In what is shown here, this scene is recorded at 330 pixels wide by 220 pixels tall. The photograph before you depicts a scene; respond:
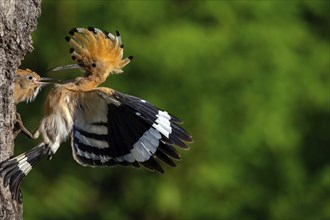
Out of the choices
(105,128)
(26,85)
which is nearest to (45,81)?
(26,85)

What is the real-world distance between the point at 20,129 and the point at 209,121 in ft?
10.2

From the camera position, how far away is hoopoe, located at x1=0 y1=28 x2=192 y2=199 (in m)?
3.51

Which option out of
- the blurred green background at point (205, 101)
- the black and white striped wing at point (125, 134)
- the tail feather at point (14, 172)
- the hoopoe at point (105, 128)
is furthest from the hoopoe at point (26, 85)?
the blurred green background at point (205, 101)

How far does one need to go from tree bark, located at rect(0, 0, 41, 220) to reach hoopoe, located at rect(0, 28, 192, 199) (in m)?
0.22

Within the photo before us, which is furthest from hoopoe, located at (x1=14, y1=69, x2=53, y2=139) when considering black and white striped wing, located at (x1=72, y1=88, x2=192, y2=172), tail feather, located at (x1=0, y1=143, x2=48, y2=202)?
tail feather, located at (x1=0, y1=143, x2=48, y2=202)

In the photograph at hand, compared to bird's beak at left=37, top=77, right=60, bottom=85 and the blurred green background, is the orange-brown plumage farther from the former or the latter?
the blurred green background

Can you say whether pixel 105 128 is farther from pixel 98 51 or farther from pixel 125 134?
pixel 98 51

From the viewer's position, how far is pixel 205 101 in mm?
6562

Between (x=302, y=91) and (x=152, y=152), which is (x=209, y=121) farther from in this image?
(x=152, y=152)

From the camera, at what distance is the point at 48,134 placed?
11.9 ft

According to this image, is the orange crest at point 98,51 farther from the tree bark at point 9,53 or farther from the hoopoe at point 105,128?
the tree bark at point 9,53

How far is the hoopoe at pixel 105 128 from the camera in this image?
3.51 m

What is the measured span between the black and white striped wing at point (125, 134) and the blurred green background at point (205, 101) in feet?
8.99

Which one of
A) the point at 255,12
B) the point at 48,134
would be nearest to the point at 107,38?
the point at 48,134
